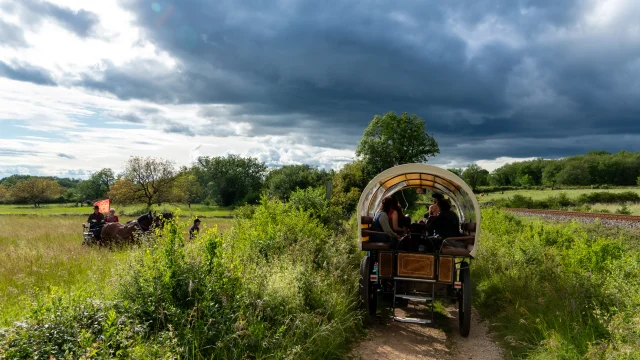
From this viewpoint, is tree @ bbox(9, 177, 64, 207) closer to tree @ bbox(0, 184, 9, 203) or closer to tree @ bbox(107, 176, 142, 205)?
tree @ bbox(0, 184, 9, 203)

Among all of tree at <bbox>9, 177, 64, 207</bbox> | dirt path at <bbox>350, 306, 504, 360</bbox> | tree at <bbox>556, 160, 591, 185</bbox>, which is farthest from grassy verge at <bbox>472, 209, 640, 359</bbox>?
tree at <bbox>556, 160, 591, 185</bbox>

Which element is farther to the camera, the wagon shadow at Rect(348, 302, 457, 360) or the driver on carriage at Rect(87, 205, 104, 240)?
the driver on carriage at Rect(87, 205, 104, 240)

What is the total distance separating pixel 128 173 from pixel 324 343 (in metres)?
54.0

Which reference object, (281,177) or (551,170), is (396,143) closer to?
(281,177)

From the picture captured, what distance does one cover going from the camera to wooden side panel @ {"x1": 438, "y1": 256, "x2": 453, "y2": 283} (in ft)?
22.3

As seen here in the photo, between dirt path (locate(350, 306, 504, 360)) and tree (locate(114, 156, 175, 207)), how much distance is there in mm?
50147

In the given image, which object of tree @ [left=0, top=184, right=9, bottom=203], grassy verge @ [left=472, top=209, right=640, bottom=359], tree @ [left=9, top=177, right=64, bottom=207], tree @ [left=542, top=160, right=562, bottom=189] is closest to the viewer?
grassy verge @ [left=472, top=209, right=640, bottom=359]

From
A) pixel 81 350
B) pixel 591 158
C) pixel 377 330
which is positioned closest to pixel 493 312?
pixel 377 330

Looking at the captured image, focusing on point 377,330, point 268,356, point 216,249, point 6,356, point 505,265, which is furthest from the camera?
point 505,265

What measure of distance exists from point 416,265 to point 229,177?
80.3 meters

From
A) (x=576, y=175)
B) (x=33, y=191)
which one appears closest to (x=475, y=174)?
(x=576, y=175)

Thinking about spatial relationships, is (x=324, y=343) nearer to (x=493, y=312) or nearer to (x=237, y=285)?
(x=237, y=285)

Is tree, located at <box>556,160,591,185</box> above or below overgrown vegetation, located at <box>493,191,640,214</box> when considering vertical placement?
above

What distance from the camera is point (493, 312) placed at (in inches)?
307
